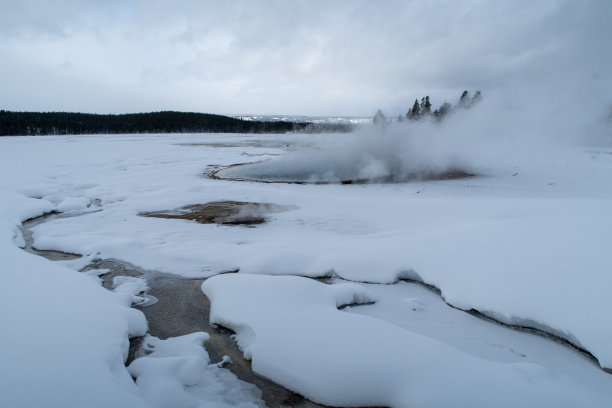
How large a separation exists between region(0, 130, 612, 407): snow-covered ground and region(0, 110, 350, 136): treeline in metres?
72.9

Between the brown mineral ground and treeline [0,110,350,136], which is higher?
treeline [0,110,350,136]

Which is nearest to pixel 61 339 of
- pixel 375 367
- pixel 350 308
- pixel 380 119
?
pixel 375 367

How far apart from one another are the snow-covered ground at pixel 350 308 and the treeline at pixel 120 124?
239ft

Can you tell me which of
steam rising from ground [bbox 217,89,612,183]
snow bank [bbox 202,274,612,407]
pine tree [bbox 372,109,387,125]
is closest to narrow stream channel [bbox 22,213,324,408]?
snow bank [bbox 202,274,612,407]

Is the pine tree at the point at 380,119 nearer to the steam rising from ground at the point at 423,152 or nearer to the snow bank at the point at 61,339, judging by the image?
the steam rising from ground at the point at 423,152

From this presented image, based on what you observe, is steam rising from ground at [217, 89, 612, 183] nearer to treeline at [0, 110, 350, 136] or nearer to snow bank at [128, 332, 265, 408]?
snow bank at [128, 332, 265, 408]

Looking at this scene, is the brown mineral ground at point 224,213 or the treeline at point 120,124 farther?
the treeline at point 120,124

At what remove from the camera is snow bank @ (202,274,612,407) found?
2883 millimetres

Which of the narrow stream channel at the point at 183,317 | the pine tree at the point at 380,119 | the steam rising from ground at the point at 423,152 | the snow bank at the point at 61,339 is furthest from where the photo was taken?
the pine tree at the point at 380,119

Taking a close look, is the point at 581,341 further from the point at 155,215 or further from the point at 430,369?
the point at 155,215

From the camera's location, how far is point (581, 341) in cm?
362

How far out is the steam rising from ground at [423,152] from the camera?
16.3 metres

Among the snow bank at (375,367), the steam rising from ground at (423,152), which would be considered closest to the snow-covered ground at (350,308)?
the snow bank at (375,367)

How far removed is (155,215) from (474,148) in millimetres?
18634
